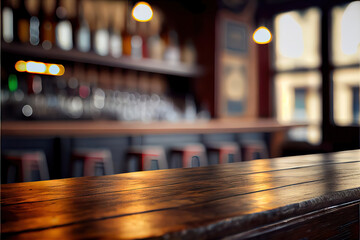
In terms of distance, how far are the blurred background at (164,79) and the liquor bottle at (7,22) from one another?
0.04 ft

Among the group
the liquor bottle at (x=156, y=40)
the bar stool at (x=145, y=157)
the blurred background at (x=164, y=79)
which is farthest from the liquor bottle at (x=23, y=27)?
the liquor bottle at (x=156, y=40)

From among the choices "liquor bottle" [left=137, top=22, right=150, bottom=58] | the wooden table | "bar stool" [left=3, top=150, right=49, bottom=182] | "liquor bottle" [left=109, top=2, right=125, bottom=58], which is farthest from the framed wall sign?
the wooden table

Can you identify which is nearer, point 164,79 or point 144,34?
point 144,34

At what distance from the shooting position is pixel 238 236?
70 cm

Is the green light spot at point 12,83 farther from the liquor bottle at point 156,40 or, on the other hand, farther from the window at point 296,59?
the window at point 296,59

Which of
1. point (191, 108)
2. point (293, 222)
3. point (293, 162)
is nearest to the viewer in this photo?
point (293, 222)

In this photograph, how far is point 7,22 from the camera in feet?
13.3

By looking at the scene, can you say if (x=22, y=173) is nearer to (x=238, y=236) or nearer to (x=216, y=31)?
(x=238, y=236)

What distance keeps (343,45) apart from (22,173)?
5701 millimetres

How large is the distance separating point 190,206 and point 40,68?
160 inches

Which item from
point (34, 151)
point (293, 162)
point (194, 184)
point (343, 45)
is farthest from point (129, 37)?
point (194, 184)

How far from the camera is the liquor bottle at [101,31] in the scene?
4.96 m

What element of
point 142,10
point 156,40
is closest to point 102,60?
point 142,10

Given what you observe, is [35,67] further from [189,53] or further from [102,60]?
[189,53]
